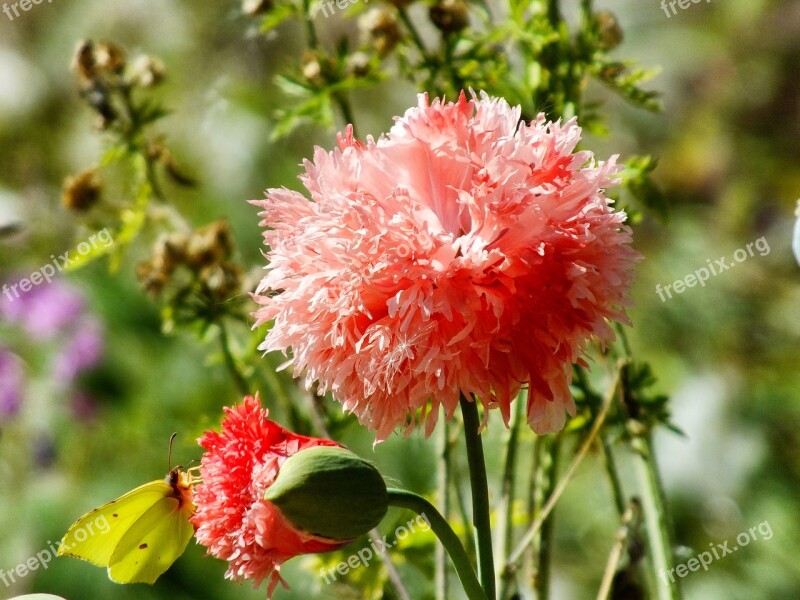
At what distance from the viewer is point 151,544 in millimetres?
559

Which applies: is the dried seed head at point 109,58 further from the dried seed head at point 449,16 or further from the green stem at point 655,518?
the green stem at point 655,518

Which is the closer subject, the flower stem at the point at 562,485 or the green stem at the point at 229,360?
the flower stem at the point at 562,485

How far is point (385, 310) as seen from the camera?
17.1 inches

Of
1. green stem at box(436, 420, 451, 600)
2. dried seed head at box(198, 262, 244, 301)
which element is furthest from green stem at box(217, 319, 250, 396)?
green stem at box(436, 420, 451, 600)

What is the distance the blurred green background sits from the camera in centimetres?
162

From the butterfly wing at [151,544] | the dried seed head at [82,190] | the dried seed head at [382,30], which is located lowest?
the butterfly wing at [151,544]

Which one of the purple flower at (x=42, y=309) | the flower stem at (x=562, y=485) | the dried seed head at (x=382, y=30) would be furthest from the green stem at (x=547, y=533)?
A: the purple flower at (x=42, y=309)

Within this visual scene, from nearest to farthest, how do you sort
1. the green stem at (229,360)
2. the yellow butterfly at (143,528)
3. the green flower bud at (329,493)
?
the green flower bud at (329,493)
the yellow butterfly at (143,528)
the green stem at (229,360)

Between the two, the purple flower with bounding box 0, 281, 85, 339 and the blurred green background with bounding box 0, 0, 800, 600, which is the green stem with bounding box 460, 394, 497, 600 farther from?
the purple flower with bounding box 0, 281, 85, 339

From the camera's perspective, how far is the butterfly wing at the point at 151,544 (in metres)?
0.55

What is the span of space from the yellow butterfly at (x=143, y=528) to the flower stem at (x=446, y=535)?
0.50 feet

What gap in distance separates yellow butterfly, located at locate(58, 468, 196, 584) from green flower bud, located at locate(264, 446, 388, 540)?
0.49ft

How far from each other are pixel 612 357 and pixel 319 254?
12.7 inches

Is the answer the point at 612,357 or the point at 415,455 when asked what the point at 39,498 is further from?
the point at 612,357
